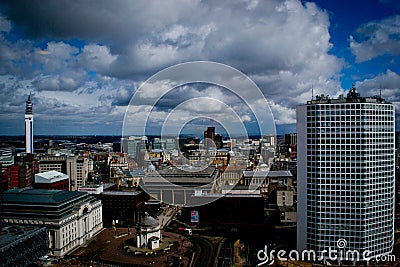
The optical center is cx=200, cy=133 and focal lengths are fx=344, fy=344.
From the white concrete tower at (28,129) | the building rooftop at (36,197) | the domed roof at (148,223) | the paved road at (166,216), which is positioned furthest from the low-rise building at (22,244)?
the white concrete tower at (28,129)

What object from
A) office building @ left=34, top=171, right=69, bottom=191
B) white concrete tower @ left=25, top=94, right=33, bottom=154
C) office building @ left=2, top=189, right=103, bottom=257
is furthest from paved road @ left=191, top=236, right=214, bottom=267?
white concrete tower @ left=25, top=94, right=33, bottom=154

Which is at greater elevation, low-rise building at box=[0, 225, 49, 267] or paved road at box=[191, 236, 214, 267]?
low-rise building at box=[0, 225, 49, 267]

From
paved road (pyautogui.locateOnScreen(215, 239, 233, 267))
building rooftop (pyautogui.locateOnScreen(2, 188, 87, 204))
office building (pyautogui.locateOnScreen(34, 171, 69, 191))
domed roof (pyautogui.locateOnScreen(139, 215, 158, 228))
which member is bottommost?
paved road (pyautogui.locateOnScreen(215, 239, 233, 267))

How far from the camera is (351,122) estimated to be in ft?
46.9

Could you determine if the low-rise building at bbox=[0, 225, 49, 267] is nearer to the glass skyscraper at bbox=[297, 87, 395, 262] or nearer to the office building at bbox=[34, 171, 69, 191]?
the glass skyscraper at bbox=[297, 87, 395, 262]

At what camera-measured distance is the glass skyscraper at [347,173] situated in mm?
14234

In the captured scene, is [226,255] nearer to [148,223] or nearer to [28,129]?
[148,223]

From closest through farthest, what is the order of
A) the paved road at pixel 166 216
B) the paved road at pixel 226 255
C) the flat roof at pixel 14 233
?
the flat roof at pixel 14 233 < the paved road at pixel 226 255 < the paved road at pixel 166 216

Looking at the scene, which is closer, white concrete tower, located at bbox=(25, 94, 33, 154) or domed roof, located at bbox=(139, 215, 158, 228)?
domed roof, located at bbox=(139, 215, 158, 228)

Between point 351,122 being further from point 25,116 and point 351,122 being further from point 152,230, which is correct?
point 25,116

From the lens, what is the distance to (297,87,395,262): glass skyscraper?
14.2 metres

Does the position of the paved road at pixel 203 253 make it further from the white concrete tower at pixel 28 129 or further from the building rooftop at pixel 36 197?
the white concrete tower at pixel 28 129

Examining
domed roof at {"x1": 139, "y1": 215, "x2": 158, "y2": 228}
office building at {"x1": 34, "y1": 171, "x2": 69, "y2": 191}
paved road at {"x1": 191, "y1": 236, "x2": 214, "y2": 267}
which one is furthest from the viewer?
office building at {"x1": 34, "y1": 171, "x2": 69, "y2": 191}

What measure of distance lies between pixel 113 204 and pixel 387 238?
55.8ft
